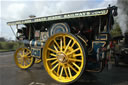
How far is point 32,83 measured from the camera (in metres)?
3.36

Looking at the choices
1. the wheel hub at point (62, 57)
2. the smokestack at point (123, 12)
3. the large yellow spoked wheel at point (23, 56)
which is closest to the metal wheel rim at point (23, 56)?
the large yellow spoked wheel at point (23, 56)

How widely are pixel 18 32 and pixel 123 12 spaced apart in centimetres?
1524

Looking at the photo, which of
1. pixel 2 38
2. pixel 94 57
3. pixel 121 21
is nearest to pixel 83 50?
pixel 94 57

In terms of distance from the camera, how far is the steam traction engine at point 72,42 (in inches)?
117

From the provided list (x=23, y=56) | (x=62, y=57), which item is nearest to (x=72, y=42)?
(x=62, y=57)

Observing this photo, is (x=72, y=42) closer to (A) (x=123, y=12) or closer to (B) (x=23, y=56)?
(B) (x=23, y=56)

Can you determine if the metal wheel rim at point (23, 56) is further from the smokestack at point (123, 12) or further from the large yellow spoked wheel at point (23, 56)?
the smokestack at point (123, 12)

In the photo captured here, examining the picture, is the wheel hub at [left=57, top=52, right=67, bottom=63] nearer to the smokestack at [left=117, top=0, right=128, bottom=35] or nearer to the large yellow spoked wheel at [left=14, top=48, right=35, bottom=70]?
the large yellow spoked wheel at [left=14, top=48, right=35, bottom=70]

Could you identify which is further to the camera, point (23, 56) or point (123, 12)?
point (123, 12)

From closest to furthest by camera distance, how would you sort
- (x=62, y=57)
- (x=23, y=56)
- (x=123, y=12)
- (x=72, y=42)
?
(x=62, y=57) < (x=72, y=42) < (x=23, y=56) < (x=123, y=12)

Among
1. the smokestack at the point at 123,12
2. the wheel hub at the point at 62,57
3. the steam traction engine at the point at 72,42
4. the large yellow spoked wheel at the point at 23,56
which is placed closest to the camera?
the steam traction engine at the point at 72,42

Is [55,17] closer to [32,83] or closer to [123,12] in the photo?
[32,83]

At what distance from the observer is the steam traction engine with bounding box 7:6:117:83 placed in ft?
9.74

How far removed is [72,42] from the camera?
3.66 meters
